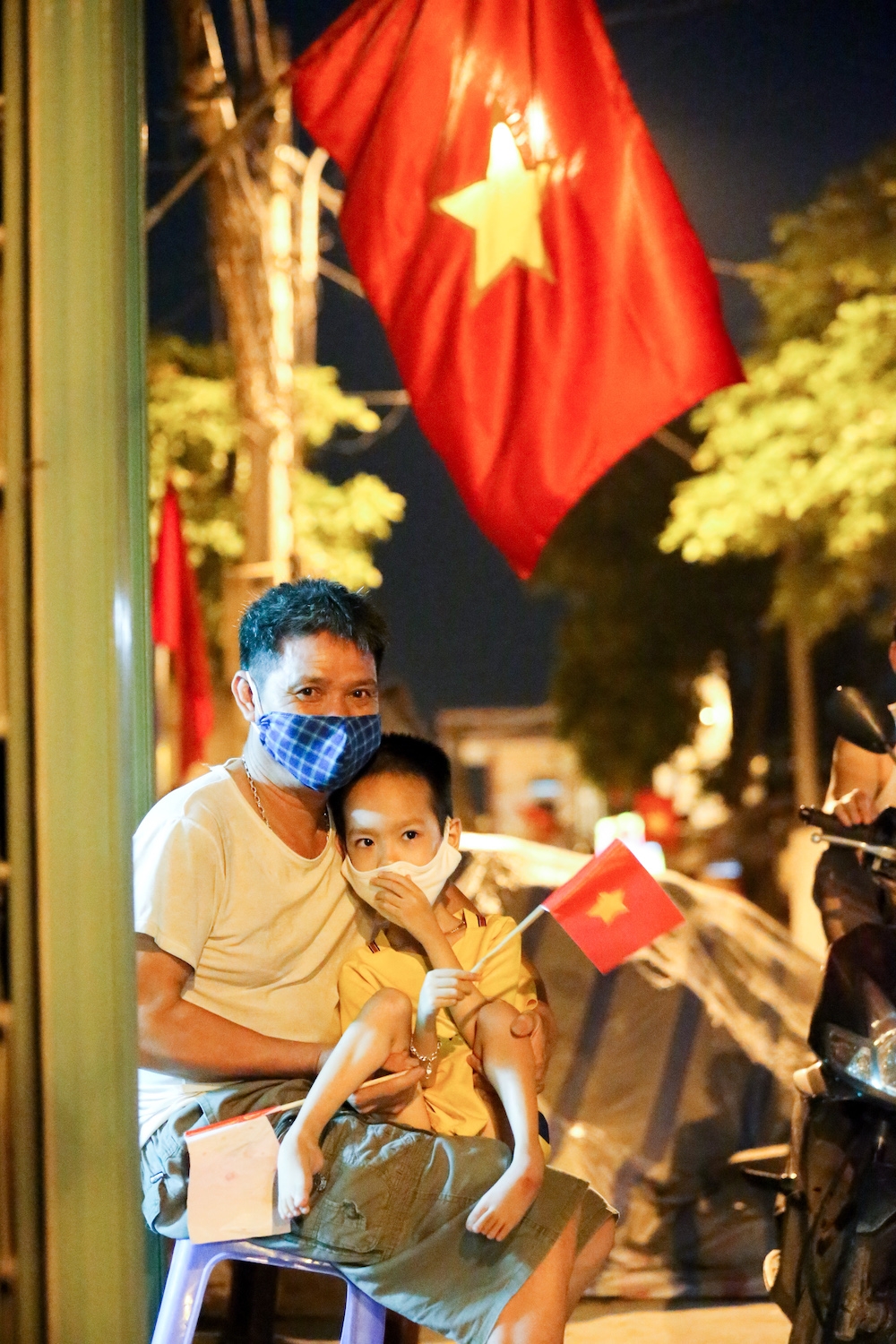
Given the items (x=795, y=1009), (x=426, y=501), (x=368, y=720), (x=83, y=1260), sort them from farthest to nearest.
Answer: (x=426, y=501) → (x=795, y=1009) → (x=368, y=720) → (x=83, y=1260)

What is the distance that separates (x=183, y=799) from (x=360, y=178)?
211cm

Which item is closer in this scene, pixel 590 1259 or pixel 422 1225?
pixel 422 1225

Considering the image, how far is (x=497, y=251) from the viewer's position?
421cm

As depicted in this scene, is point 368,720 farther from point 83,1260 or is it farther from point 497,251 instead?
point 497,251

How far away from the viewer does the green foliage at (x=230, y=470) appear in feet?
45.0

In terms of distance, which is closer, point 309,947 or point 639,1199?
point 309,947

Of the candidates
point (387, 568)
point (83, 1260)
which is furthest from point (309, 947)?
point (387, 568)

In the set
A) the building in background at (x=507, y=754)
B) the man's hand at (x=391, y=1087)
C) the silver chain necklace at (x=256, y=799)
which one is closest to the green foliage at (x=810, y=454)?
the silver chain necklace at (x=256, y=799)

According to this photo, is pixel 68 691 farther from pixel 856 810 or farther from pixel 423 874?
pixel 856 810

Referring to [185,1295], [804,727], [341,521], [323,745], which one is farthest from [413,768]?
[804,727]

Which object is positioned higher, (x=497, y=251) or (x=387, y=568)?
(x=387, y=568)

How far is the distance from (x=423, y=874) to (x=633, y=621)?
28.1m

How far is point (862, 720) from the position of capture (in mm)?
3256

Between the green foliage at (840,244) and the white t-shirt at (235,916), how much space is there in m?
10.4
